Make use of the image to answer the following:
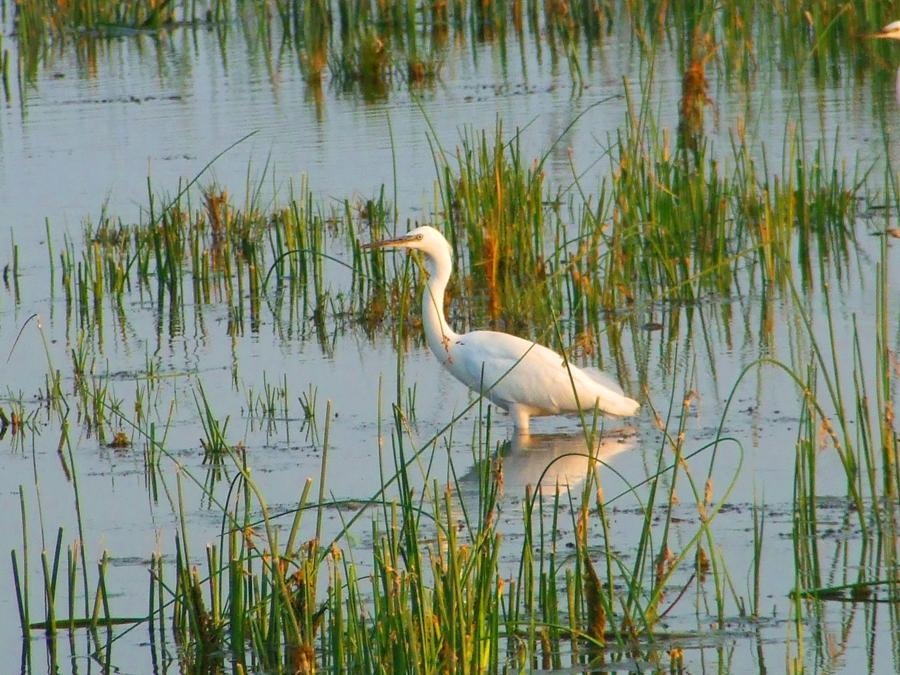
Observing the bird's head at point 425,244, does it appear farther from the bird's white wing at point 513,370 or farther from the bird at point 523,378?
the bird's white wing at point 513,370

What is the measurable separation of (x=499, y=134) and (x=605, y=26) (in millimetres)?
10398

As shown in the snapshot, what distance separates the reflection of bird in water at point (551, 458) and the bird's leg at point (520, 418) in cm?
3

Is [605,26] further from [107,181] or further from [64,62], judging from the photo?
[107,181]

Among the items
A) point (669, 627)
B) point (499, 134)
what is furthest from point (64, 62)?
point (669, 627)

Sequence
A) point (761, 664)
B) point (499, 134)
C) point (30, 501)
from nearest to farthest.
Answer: point (761, 664)
point (30, 501)
point (499, 134)

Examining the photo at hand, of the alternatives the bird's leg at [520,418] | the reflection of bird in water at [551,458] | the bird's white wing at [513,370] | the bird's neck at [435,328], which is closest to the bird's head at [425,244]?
the bird's neck at [435,328]

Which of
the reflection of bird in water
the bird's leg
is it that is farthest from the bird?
the reflection of bird in water

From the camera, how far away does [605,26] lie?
59.5 feet

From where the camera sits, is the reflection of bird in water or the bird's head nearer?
the reflection of bird in water

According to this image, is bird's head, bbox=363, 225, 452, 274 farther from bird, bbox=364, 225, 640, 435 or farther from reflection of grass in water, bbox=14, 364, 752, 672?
reflection of grass in water, bbox=14, 364, 752, 672

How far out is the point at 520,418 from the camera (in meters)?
6.88

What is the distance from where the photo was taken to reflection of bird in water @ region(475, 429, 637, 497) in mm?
6055

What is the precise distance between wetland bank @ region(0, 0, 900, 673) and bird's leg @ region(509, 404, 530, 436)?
2.4 inches

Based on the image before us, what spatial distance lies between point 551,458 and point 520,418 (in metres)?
0.45
